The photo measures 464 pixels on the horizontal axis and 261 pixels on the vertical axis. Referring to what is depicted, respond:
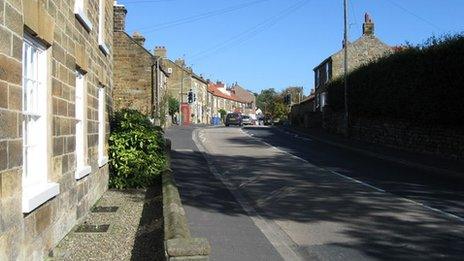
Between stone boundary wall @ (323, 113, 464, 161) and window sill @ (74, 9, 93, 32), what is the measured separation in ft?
50.1

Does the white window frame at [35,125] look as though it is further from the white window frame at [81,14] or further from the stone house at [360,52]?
the stone house at [360,52]

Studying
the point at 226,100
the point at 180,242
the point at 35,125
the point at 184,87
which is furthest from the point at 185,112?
the point at 180,242

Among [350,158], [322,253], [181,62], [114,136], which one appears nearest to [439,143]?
[350,158]

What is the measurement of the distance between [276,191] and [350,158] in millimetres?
10173

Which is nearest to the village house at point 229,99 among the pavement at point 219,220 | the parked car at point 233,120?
the parked car at point 233,120

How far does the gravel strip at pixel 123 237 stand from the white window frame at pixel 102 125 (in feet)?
3.47

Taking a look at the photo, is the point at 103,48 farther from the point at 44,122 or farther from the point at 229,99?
the point at 229,99

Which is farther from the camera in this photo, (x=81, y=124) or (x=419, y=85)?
(x=419, y=85)

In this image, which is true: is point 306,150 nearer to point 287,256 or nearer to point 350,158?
point 350,158

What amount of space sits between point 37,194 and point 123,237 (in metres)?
2.30

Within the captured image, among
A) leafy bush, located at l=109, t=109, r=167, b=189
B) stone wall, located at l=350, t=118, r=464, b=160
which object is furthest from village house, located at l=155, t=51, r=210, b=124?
leafy bush, located at l=109, t=109, r=167, b=189

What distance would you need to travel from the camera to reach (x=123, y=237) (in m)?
7.90

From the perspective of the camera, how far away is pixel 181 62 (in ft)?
284

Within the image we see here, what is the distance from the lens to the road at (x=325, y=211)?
7512 millimetres
